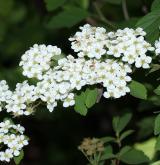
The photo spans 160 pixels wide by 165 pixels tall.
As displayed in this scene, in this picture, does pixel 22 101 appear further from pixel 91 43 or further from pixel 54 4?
pixel 54 4

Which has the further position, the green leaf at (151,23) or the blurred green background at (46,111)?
the blurred green background at (46,111)

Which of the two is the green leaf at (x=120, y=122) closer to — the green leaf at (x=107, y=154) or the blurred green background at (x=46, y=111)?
the green leaf at (x=107, y=154)

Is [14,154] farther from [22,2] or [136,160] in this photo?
[22,2]

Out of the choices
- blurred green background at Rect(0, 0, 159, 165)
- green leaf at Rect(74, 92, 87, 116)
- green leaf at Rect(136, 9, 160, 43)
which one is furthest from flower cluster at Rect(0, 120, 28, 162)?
blurred green background at Rect(0, 0, 159, 165)

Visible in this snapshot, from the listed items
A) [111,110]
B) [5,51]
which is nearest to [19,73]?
[5,51]

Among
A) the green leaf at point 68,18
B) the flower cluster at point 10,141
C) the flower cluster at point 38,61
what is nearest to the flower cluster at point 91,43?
the flower cluster at point 38,61

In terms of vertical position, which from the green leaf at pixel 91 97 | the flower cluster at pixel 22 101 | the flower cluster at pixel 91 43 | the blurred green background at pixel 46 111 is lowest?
the green leaf at pixel 91 97

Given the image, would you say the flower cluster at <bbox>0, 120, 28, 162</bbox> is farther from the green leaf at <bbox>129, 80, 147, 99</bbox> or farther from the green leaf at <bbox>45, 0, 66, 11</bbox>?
the green leaf at <bbox>45, 0, 66, 11</bbox>
